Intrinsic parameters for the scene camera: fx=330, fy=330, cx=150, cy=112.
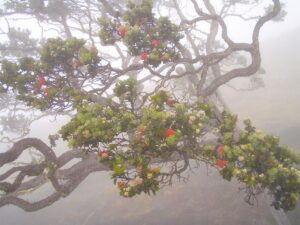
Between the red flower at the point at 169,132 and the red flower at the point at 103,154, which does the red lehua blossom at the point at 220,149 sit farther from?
the red flower at the point at 103,154

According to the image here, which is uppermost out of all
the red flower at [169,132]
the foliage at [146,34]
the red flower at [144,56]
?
the foliage at [146,34]

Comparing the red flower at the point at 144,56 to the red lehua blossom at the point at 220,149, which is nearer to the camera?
the red lehua blossom at the point at 220,149

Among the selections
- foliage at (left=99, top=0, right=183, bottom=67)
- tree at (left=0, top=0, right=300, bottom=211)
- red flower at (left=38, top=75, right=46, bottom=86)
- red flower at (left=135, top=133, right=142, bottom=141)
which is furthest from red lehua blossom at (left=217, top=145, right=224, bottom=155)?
red flower at (left=38, top=75, right=46, bottom=86)

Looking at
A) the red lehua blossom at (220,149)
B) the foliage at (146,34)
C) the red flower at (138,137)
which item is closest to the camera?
the red flower at (138,137)

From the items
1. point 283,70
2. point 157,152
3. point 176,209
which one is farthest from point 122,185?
point 283,70

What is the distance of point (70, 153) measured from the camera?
1222 centimetres

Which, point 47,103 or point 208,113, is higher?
point 47,103

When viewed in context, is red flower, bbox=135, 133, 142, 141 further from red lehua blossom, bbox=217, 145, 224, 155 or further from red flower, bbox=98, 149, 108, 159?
red lehua blossom, bbox=217, 145, 224, 155

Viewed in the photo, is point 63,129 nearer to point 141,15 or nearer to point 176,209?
point 141,15

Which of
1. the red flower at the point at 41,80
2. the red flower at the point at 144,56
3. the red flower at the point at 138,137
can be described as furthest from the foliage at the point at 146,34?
the red flower at the point at 138,137

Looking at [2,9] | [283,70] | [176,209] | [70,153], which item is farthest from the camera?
[283,70]

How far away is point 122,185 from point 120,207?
765 inches

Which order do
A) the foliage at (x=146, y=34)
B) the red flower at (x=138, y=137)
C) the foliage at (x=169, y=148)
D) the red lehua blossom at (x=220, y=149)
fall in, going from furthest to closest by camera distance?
1. the foliage at (x=146, y=34)
2. the red lehua blossom at (x=220, y=149)
3. the red flower at (x=138, y=137)
4. the foliage at (x=169, y=148)

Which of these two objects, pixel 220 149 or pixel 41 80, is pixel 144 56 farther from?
pixel 220 149
